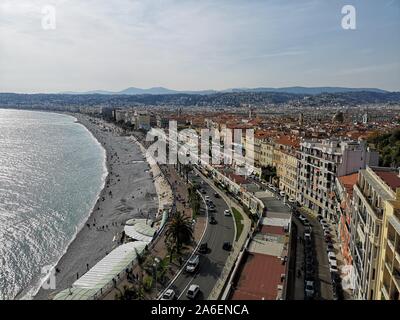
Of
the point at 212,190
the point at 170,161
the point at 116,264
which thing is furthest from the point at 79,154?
the point at 116,264

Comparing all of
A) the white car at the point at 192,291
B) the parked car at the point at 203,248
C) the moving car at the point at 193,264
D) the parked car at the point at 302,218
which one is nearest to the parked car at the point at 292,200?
the parked car at the point at 302,218

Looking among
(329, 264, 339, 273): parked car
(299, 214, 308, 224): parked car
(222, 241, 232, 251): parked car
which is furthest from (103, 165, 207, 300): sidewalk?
(329, 264, 339, 273): parked car

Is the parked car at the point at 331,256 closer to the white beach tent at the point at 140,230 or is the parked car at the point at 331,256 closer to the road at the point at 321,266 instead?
the road at the point at 321,266

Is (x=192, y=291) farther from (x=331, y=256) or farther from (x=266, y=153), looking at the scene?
(x=266, y=153)

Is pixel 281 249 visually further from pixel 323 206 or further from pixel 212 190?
pixel 212 190

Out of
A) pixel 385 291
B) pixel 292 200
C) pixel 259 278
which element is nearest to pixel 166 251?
pixel 259 278

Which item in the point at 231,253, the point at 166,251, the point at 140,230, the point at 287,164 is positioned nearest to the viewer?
the point at 231,253

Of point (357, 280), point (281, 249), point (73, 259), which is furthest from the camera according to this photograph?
point (73, 259)
